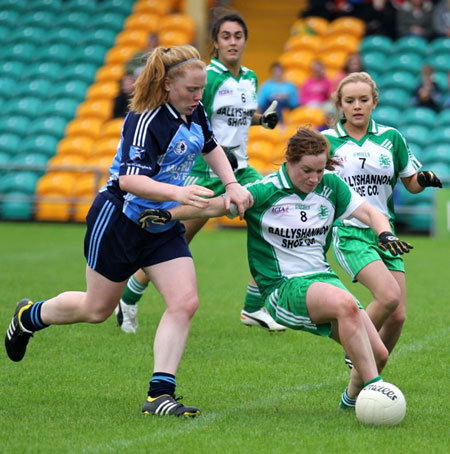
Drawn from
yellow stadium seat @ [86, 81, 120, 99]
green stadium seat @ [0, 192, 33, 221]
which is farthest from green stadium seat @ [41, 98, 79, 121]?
green stadium seat @ [0, 192, 33, 221]

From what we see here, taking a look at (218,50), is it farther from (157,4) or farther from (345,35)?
(157,4)

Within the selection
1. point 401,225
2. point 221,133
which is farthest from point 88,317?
point 401,225

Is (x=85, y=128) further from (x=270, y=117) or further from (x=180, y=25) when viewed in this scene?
(x=270, y=117)

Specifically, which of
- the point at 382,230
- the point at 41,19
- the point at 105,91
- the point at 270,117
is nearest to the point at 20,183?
the point at 105,91

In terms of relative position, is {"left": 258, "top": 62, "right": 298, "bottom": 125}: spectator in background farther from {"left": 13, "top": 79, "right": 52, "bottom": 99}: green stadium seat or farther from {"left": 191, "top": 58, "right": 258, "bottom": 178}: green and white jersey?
{"left": 191, "top": 58, "right": 258, "bottom": 178}: green and white jersey

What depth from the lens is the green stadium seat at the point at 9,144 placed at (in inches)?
741

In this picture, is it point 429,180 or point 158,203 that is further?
point 429,180

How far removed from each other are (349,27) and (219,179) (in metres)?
12.3

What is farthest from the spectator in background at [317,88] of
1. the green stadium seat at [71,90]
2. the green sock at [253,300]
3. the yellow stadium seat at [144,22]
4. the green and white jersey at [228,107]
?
the green sock at [253,300]

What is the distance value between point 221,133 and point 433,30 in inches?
469

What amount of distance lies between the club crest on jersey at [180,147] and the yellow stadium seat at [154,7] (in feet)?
54.4

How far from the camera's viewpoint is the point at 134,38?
20.5 m

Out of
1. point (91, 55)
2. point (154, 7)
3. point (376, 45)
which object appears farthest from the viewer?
point (154, 7)

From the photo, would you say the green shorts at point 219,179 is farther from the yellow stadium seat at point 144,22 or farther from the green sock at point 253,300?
the yellow stadium seat at point 144,22
